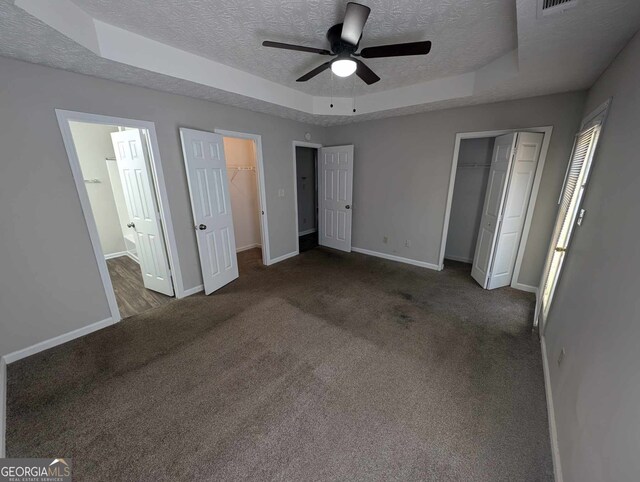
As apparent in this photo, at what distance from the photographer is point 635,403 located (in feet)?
2.80

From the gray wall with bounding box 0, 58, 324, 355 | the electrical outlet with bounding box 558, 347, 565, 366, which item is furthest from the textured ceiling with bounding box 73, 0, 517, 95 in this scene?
the electrical outlet with bounding box 558, 347, 565, 366

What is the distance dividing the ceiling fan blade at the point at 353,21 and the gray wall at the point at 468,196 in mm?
3142

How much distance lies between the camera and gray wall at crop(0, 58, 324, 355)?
193 centimetres

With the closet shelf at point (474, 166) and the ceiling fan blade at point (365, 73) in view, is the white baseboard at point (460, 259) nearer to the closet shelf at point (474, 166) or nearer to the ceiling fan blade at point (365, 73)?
the closet shelf at point (474, 166)

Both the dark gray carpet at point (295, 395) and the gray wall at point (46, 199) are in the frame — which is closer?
the dark gray carpet at point (295, 395)

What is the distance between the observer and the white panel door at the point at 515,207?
288 centimetres

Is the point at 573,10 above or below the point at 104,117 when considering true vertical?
above

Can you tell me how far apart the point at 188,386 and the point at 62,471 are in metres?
0.69

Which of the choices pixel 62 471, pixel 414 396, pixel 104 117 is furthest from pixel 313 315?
pixel 104 117

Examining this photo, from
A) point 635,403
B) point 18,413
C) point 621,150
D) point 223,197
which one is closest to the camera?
point 635,403

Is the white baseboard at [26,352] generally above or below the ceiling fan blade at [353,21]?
below

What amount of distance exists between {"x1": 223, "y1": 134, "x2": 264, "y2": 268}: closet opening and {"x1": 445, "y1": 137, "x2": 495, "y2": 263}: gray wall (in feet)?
11.6

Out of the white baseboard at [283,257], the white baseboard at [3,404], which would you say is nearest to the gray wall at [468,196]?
the white baseboard at [283,257]

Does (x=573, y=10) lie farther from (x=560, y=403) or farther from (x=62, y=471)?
(x=62, y=471)
